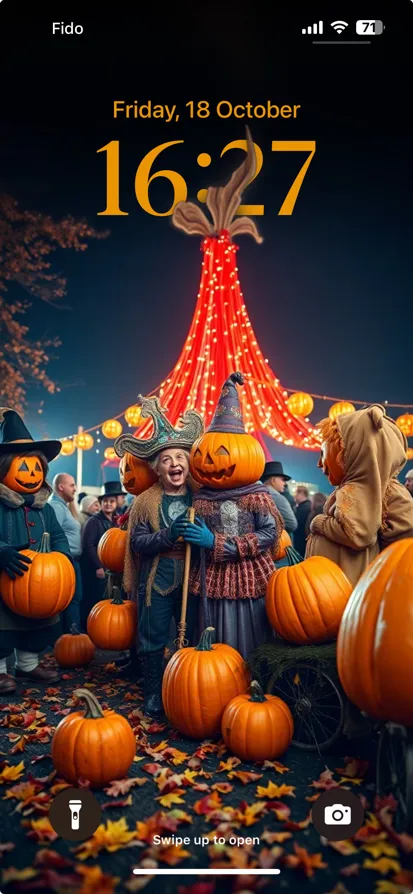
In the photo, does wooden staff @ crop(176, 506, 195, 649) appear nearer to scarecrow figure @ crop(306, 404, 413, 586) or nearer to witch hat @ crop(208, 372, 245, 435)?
witch hat @ crop(208, 372, 245, 435)

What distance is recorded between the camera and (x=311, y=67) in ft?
7.32

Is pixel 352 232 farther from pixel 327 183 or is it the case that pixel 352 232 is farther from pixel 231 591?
pixel 231 591

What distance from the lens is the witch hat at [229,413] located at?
377 centimetres

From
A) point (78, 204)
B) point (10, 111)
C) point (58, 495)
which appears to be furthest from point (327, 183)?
point (58, 495)

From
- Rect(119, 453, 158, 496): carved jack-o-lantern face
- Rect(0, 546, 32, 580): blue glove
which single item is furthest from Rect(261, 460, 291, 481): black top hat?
Rect(0, 546, 32, 580): blue glove

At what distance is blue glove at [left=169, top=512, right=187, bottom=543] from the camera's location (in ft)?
11.7

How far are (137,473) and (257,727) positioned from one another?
205cm

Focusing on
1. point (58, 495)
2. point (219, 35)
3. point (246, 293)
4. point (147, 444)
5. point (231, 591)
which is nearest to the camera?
point (219, 35)

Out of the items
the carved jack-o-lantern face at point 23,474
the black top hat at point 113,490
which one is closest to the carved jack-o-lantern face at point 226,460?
the carved jack-o-lantern face at point 23,474

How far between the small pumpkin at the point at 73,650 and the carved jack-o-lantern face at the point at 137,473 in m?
1.46

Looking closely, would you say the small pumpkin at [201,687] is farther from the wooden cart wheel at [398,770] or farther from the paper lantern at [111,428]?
the paper lantern at [111,428]

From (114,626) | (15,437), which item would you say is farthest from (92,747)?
(15,437)

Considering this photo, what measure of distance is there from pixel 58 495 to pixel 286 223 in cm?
450

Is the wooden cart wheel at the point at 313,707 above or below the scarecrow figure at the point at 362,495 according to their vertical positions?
below
